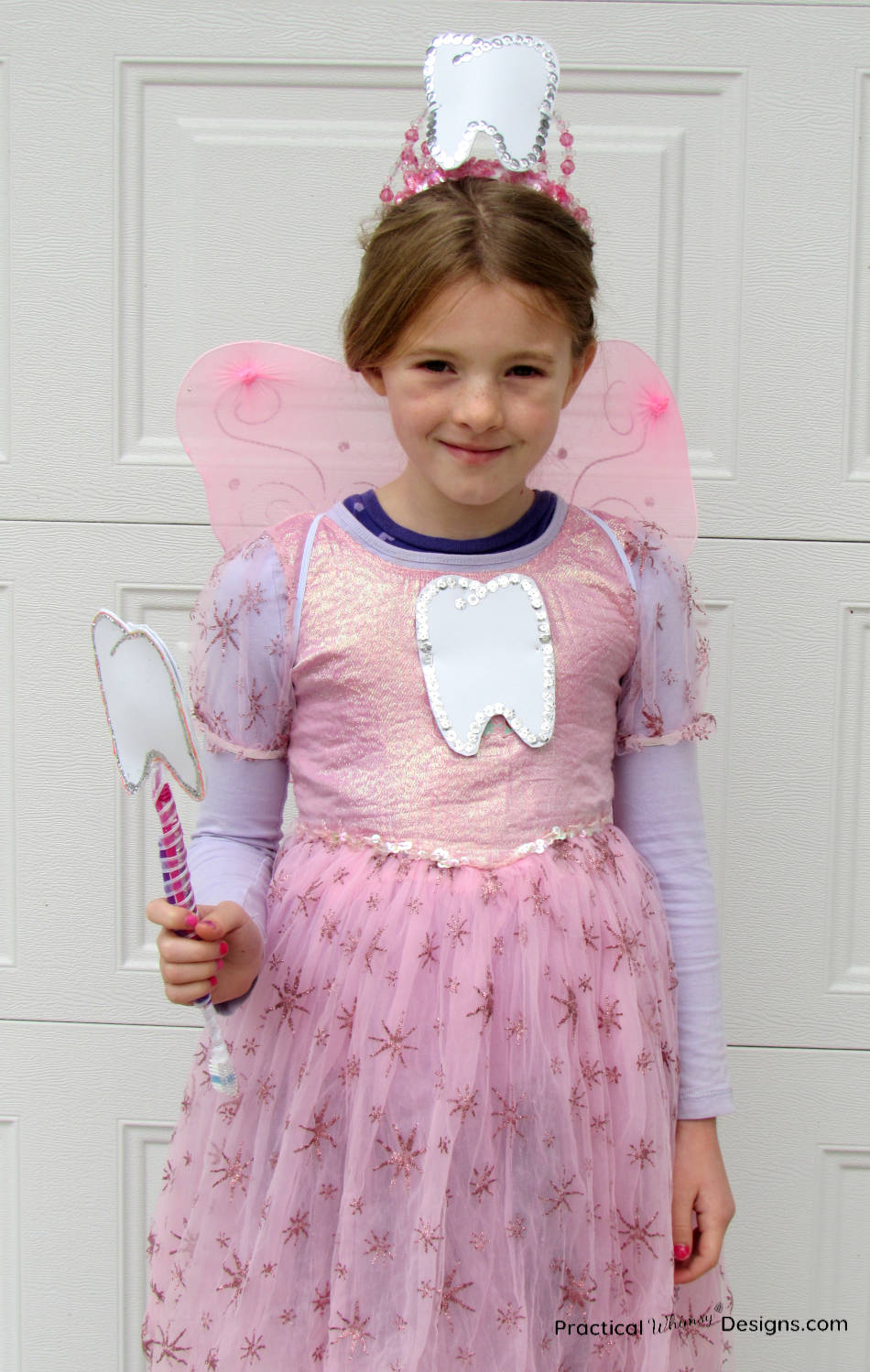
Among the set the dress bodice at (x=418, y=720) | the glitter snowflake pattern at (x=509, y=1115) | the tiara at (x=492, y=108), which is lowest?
the glitter snowflake pattern at (x=509, y=1115)

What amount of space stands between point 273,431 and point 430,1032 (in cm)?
51

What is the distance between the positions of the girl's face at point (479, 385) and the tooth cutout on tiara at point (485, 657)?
0.07 meters

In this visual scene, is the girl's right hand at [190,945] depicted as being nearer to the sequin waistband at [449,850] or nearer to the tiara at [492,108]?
the sequin waistband at [449,850]

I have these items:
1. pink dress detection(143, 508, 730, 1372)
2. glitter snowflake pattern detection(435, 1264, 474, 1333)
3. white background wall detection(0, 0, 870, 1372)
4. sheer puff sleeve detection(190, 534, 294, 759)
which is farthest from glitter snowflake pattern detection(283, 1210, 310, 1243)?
white background wall detection(0, 0, 870, 1372)

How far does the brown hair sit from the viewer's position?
2.56 feet

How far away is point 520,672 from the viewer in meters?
0.85

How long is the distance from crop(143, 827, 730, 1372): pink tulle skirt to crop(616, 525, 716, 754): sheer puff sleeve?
0.12 metres

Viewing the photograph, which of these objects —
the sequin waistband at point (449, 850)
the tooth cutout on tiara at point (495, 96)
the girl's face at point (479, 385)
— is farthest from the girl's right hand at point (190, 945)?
the tooth cutout on tiara at point (495, 96)

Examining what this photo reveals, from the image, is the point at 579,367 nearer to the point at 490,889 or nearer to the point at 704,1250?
the point at 490,889

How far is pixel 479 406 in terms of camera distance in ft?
2.52

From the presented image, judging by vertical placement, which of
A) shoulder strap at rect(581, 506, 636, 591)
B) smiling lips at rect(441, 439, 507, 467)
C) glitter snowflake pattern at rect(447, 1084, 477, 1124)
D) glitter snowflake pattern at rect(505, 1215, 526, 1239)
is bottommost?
glitter snowflake pattern at rect(505, 1215, 526, 1239)

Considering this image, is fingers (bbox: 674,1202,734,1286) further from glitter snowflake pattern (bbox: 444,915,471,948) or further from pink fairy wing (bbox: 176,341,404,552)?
pink fairy wing (bbox: 176,341,404,552)

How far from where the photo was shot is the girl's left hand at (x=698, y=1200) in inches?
34.1

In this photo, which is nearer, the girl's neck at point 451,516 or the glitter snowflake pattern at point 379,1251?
the glitter snowflake pattern at point 379,1251
